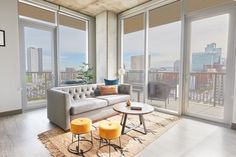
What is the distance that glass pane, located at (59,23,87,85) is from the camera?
4.98m

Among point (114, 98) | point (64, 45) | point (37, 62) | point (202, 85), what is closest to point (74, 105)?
point (114, 98)

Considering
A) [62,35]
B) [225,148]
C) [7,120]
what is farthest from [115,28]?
[225,148]

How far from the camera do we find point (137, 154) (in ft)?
6.98

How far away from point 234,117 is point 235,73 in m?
0.90

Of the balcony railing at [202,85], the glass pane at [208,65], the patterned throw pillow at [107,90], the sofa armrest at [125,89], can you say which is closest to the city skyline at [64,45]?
the patterned throw pillow at [107,90]

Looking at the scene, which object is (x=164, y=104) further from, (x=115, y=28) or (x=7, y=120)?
(x=7, y=120)

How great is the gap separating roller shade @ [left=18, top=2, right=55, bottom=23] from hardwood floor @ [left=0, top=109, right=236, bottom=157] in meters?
2.86

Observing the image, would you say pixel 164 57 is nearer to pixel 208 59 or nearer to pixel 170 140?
pixel 208 59

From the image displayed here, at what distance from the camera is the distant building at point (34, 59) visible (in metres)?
4.27

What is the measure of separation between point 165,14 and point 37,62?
4.05 meters

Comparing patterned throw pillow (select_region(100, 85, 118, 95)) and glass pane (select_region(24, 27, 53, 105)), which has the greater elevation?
glass pane (select_region(24, 27, 53, 105))

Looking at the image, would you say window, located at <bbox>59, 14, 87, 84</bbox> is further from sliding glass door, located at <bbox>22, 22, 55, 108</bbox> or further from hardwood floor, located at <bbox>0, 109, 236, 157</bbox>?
hardwood floor, located at <bbox>0, 109, 236, 157</bbox>

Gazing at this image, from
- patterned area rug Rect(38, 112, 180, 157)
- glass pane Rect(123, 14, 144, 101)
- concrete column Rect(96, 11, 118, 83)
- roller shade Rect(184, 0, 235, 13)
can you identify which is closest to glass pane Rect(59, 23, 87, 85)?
concrete column Rect(96, 11, 118, 83)

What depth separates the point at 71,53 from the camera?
5.28 metres
